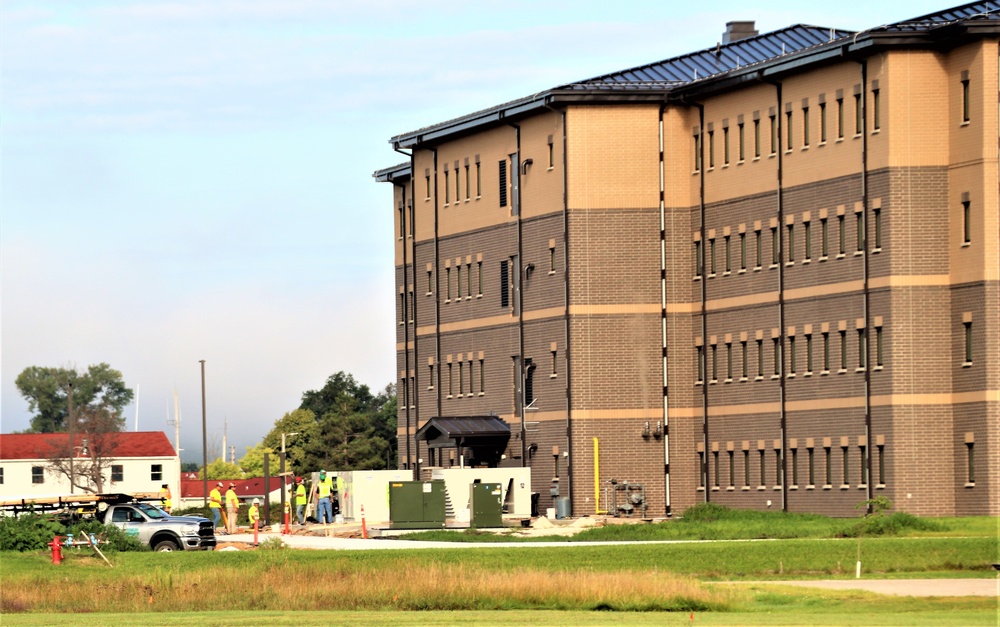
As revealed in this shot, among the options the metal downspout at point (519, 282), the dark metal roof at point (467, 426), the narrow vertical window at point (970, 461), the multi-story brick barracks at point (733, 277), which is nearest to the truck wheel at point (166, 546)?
the multi-story brick barracks at point (733, 277)

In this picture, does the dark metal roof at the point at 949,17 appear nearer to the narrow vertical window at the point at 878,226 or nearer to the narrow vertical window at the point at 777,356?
the narrow vertical window at the point at 878,226

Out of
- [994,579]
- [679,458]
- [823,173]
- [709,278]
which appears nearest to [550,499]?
[679,458]

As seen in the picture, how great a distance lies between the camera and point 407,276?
8812 centimetres

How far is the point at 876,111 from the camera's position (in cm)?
6253

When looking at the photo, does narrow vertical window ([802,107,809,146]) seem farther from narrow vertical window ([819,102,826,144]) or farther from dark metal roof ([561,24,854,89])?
dark metal roof ([561,24,854,89])

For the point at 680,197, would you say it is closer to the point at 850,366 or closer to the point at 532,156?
the point at 532,156

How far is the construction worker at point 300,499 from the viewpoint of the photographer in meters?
A: 73.2

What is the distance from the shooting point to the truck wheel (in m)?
54.7

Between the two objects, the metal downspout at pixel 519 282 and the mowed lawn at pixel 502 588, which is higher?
the metal downspout at pixel 519 282

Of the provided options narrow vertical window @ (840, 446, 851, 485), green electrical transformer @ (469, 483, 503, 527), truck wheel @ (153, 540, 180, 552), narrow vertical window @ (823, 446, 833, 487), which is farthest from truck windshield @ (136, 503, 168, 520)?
narrow vertical window @ (840, 446, 851, 485)

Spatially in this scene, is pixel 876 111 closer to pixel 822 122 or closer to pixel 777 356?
pixel 822 122

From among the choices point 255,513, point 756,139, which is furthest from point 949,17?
point 255,513

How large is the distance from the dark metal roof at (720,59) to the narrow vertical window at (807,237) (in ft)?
29.6

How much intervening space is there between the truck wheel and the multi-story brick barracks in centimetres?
1986
